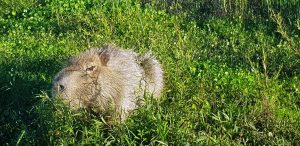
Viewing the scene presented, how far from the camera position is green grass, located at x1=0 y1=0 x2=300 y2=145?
4938 millimetres

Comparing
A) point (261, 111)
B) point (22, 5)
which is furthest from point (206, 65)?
point (22, 5)

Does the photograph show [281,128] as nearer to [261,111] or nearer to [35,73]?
[261,111]

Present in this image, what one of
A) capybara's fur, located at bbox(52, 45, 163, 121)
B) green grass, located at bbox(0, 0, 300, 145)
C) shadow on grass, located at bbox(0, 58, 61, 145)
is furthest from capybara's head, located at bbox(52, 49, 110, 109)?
shadow on grass, located at bbox(0, 58, 61, 145)

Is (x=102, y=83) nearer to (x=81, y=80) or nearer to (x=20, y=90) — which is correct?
(x=81, y=80)

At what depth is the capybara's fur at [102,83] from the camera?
496cm

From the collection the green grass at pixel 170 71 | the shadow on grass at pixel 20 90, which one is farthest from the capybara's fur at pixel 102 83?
the shadow on grass at pixel 20 90

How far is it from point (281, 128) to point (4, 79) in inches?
137

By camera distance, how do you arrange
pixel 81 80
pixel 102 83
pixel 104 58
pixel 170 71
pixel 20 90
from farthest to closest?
pixel 170 71 → pixel 20 90 → pixel 104 58 → pixel 102 83 → pixel 81 80

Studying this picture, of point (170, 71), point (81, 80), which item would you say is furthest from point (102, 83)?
point (170, 71)

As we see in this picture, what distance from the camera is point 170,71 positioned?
6.85m

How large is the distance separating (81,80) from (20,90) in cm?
183

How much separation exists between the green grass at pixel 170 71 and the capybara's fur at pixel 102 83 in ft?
0.43

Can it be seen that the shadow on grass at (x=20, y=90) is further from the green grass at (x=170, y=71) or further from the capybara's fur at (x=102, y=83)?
the capybara's fur at (x=102, y=83)

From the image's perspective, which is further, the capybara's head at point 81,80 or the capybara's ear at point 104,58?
the capybara's ear at point 104,58
